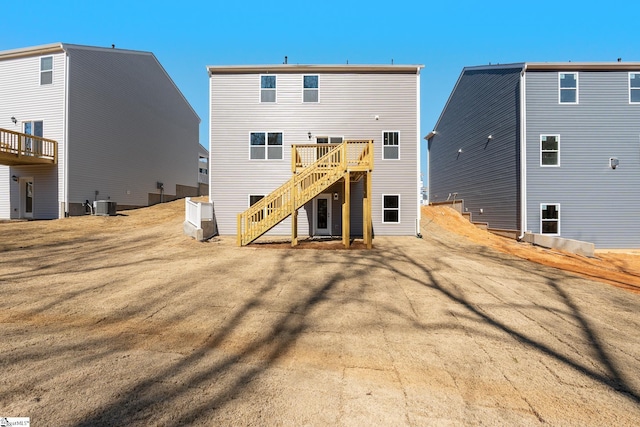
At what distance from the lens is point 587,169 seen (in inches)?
544

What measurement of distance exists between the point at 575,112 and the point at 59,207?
28.3 metres

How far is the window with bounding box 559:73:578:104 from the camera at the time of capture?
45.7ft

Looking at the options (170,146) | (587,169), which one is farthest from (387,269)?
(170,146)

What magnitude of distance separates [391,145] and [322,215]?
5045 mm

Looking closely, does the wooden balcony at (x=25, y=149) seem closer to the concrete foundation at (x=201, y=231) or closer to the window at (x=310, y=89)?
the concrete foundation at (x=201, y=231)

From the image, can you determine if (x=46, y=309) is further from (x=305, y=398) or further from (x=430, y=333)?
(x=430, y=333)

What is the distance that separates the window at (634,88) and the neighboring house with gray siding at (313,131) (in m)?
10.9

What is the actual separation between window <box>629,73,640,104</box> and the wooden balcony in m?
30.8

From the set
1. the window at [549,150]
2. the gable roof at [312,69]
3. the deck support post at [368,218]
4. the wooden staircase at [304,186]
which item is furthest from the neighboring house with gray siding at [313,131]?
the window at [549,150]

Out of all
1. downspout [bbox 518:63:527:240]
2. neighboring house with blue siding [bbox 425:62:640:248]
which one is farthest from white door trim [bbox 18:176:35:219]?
neighboring house with blue siding [bbox 425:62:640:248]

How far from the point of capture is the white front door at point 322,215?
1398 cm

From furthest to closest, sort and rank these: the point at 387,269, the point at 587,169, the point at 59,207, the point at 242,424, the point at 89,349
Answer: the point at 59,207
the point at 587,169
the point at 387,269
the point at 89,349
the point at 242,424

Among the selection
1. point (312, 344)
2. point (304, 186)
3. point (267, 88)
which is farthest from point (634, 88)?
point (312, 344)
